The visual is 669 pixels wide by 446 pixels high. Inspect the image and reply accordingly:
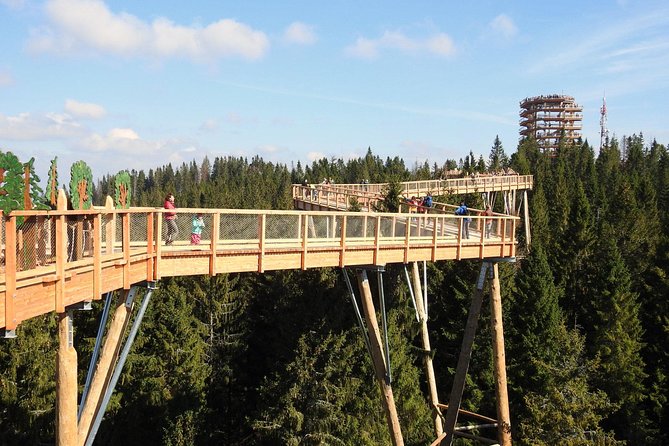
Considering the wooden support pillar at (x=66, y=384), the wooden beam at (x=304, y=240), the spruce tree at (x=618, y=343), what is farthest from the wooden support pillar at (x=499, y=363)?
the wooden support pillar at (x=66, y=384)

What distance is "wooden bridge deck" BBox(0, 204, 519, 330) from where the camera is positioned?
7.38m

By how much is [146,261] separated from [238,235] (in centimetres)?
236

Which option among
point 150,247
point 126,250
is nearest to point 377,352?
point 150,247

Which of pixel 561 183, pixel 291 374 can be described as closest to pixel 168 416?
pixel 291 374

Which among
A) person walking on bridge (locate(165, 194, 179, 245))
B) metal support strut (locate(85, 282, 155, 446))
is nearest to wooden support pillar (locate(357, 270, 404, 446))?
person walking on bridge (locate(165, 194, 179, 245))

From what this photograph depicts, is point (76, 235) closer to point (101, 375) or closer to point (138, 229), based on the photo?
point (138, 229)

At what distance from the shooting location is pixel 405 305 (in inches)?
1072

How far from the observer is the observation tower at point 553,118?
141 metres

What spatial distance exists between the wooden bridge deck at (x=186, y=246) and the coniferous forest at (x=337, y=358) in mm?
6341

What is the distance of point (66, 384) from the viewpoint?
8148 millimetres

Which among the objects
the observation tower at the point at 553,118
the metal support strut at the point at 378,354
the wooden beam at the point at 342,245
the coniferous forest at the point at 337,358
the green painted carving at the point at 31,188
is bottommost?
the coniferous forest at the point at 337,358

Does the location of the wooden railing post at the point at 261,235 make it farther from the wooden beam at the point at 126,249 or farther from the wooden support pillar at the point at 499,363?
the wooden support pillar at the point at 499,363

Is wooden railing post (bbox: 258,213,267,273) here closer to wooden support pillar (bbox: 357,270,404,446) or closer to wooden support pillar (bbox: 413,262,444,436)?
wooden support pillar (bbox: 357,270,404,446)

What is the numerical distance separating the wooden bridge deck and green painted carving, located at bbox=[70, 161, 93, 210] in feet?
0.74
